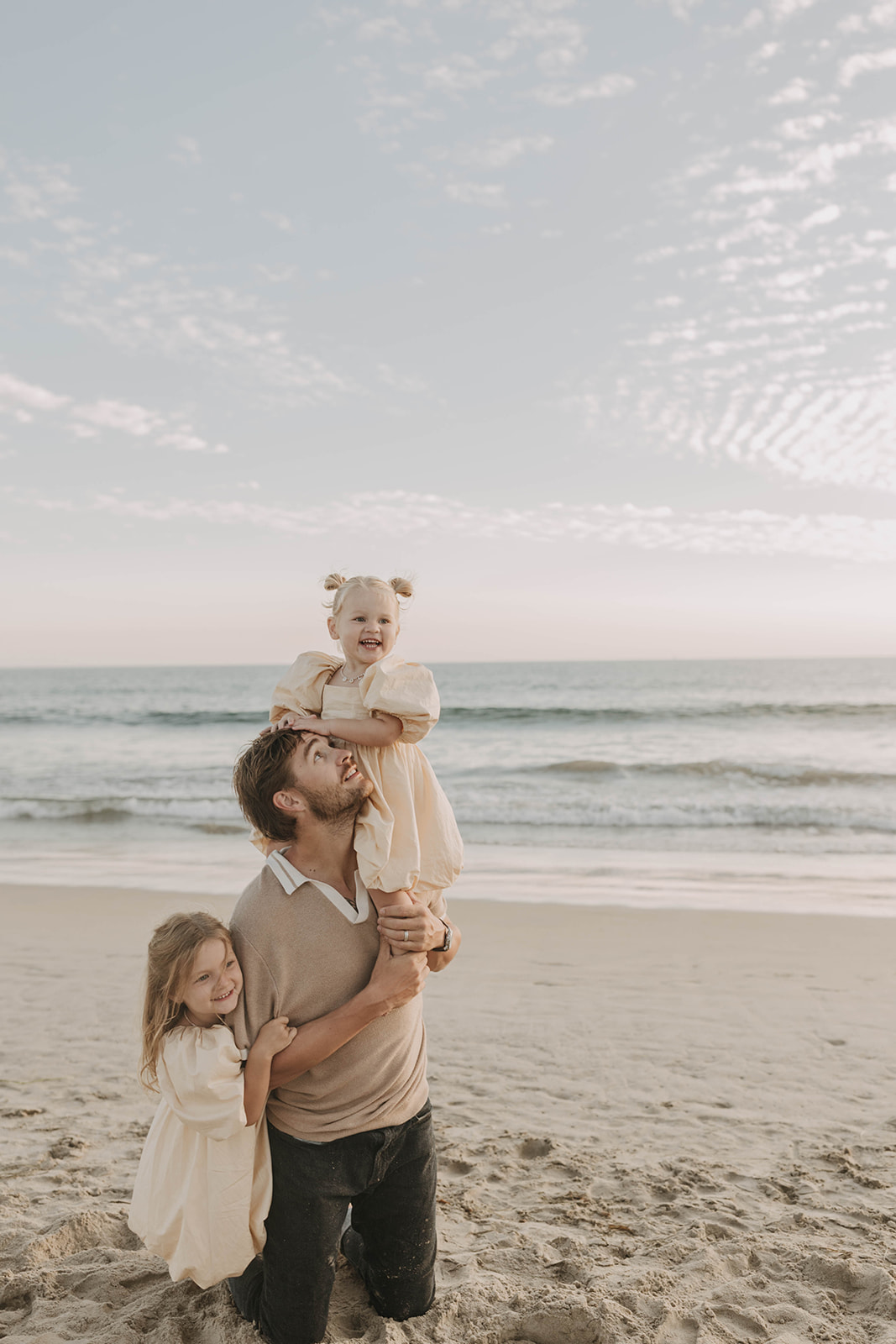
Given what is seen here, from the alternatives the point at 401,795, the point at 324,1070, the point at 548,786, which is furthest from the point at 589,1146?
the point at 548,786

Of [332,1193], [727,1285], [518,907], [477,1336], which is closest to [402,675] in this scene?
[332,1193]

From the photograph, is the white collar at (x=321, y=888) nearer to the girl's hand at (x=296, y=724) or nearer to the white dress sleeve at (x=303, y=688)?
the girl's hand at (x=296, y=724)

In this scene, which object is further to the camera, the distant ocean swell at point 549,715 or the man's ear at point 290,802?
the distant ocean swell at point 549,715

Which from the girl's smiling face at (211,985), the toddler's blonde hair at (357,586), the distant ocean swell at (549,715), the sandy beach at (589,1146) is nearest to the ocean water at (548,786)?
the distant ocean swell at (549,715)

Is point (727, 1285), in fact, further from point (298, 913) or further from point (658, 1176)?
point (298, 913)

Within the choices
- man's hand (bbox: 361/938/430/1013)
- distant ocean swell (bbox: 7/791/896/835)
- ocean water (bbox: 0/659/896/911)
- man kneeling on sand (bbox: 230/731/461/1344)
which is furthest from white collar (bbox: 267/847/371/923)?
distant ocean swell (bbox: 7/791/896/835)

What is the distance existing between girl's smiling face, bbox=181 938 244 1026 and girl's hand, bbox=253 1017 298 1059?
0.12m

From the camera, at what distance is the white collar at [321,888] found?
2.66 metres

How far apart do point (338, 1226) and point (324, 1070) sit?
0.47m

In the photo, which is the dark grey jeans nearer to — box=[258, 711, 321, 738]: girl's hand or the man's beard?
the man's beard

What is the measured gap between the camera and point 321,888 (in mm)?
2695

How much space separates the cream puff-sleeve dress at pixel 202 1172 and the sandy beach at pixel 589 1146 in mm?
372

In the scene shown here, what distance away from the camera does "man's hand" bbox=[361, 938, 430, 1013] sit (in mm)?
2576

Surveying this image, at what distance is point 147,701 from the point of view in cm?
4131
